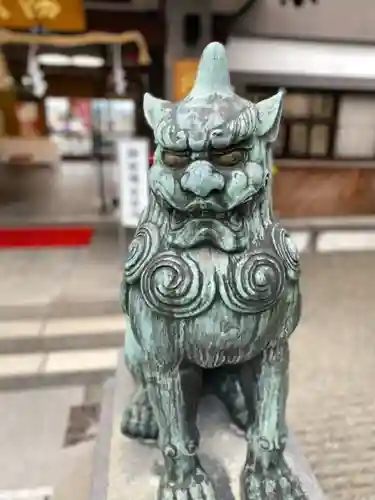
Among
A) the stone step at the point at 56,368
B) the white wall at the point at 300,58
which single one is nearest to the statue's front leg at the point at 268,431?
the stone step at the point at 56,368

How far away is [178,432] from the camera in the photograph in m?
1.04

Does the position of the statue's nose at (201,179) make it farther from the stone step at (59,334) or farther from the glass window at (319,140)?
the glass window at (319,140)

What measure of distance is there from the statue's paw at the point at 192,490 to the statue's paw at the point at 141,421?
225mm

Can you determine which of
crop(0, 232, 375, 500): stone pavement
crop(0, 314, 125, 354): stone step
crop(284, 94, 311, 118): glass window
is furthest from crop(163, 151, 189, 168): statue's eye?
crop(284, 94, 311, 118): glass window

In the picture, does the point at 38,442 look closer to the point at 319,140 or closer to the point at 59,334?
the point at 59,334

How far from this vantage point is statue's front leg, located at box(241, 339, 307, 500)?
40.7 inches

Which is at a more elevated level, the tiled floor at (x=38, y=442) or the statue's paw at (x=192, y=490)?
the statue's paw at (x=192, y=490)

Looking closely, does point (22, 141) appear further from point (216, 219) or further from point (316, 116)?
point (216, 219)

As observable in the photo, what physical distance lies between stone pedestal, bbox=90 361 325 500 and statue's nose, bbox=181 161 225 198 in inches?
26.0

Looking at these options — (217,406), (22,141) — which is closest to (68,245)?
(217,406)

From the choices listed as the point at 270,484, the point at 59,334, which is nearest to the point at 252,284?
the point at 270,484

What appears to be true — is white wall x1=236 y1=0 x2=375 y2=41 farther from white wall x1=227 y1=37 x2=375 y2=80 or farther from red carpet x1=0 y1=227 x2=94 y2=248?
red carpet x1=0 y1=227 x2=94 y2=248

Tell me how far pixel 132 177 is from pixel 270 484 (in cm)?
232

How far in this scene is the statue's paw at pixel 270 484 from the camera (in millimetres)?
1059
